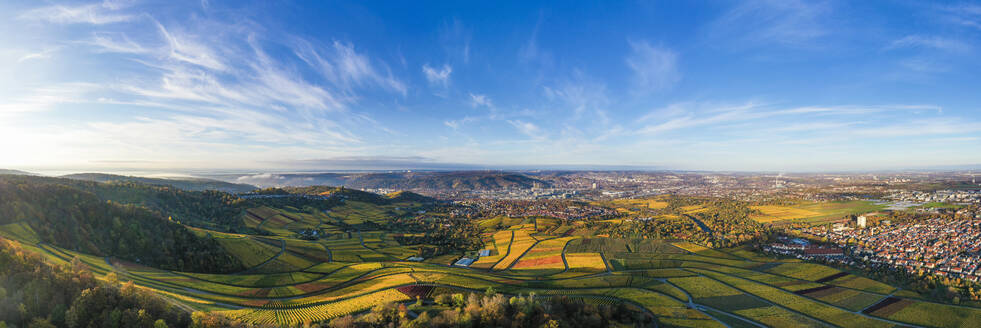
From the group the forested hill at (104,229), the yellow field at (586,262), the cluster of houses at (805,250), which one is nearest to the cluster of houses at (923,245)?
the cluster of houses at (805,250)

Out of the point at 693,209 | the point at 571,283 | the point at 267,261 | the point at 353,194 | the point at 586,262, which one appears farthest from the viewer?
the point at 353,194

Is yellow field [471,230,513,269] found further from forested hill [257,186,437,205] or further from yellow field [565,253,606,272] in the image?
forested hill [257,186,437,205]

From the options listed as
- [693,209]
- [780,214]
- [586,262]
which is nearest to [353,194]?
[586,262]

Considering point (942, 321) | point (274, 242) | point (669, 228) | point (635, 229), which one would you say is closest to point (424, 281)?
point (274, 242)

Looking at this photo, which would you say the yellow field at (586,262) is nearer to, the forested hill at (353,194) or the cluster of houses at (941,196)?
the forested hill at (353,194)

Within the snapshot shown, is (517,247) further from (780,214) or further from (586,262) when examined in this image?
(780,214)

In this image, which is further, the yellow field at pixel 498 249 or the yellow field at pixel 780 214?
the yellow field at pixel 780 214

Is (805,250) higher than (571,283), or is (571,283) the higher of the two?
(571,283)
